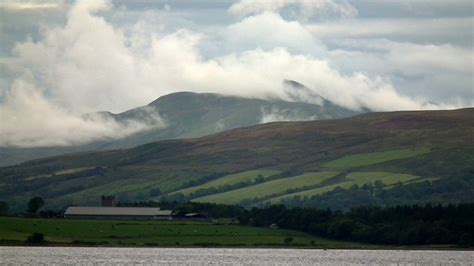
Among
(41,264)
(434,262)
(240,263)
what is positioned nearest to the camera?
(41,264)

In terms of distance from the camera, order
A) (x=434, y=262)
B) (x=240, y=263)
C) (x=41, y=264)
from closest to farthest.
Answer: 1. (x=41, y=264)
2. (x=240, y=263)
3. (x=434, y=262)

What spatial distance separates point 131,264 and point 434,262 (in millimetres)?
43005

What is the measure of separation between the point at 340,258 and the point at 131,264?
40.0m

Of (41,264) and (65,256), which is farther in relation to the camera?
(65,256)

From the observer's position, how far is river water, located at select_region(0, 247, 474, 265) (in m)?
162

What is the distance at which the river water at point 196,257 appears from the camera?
16238 centimetres

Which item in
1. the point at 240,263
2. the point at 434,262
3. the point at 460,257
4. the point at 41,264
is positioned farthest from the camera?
the point at 460,257

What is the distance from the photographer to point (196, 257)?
178m

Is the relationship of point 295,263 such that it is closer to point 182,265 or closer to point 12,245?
point 182,265

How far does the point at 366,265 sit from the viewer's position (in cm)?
16700

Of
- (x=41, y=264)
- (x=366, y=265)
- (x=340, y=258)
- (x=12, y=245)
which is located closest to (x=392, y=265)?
(x=366, y=265)

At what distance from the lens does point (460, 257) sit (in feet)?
630

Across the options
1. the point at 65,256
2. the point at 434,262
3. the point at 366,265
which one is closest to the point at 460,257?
the point at 434,262

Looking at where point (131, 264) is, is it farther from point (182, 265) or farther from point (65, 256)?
point (65, 256)
